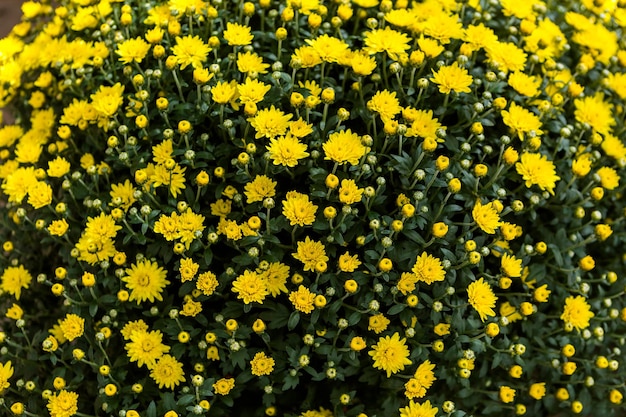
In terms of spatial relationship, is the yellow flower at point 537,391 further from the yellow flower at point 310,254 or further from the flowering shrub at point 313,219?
the yellow flower at point 310,254

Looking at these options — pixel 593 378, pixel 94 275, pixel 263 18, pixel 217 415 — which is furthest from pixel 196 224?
pixel 593 378

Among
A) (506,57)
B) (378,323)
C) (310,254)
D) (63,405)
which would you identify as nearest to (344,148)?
(310,254)

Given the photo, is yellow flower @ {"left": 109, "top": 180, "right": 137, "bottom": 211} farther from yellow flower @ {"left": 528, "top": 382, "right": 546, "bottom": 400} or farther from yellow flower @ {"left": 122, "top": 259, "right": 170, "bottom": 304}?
yellow flower @ {"left": 528, "top": 382, "right": 546, "bottom": 400}

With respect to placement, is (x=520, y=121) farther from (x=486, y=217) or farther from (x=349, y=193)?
(x=349, y=193)

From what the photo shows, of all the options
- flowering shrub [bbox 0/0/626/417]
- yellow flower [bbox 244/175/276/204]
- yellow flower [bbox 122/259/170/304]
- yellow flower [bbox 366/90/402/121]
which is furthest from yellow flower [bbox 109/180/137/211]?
yellow flower [bbox 366/90/402/121]

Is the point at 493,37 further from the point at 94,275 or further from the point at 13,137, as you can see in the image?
the point at 13,137

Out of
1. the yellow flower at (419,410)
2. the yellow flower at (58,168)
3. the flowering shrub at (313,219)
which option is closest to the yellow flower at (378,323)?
the flowering shrub at (313,219)
